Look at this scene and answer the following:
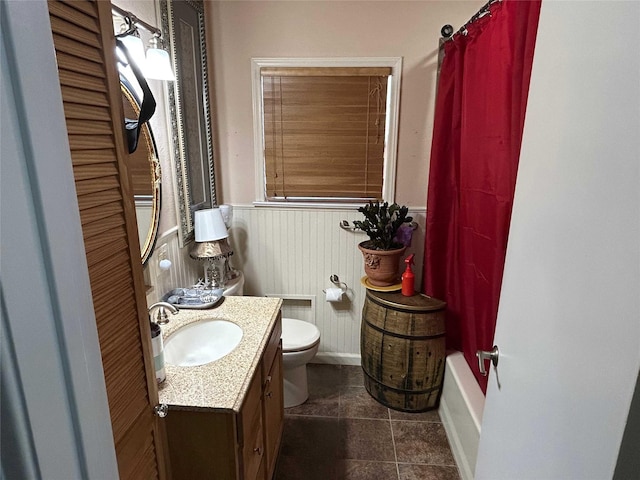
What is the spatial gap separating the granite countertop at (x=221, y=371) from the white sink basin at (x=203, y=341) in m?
0.02

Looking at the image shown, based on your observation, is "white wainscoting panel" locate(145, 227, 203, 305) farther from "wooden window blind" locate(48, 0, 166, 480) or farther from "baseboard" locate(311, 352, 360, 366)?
"baseboard" locate(311, 352, 360, 366)

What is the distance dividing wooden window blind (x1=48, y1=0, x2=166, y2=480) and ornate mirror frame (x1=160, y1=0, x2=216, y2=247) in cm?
124

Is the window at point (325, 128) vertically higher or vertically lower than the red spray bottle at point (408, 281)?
higher

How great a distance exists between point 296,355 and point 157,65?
4.84 feet

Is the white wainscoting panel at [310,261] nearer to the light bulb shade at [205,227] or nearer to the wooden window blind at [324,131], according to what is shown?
the wooden window blind at [324,131]

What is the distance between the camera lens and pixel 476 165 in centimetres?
177

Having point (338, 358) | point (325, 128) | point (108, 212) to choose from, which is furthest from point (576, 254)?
point (338, 358)

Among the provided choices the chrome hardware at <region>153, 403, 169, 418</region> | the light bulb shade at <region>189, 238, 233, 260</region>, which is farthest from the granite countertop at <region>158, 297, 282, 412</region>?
the light bulb shade at <region>189, 238, 233, 260</region>

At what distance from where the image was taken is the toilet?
6.66 feet

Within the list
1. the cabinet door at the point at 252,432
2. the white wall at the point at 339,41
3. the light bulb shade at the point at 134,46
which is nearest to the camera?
the cabinet door at the point at 252,432

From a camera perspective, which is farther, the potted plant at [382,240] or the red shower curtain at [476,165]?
the potted plant at [382,240]

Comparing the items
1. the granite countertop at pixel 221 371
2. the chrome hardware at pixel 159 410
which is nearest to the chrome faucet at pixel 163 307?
the granite countertop at pixel 221 371

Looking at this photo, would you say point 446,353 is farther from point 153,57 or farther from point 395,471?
point 153,57

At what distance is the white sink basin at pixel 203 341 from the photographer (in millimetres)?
1490
